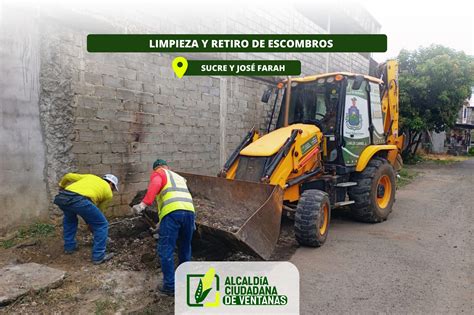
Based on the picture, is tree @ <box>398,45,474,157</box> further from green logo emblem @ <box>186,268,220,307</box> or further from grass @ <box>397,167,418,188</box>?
green logo emblem @ <box>186,268,220,307</box>

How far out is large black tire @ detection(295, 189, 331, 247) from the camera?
4.91m

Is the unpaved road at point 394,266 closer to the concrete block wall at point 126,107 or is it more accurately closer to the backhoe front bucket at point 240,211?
the backhoe front bucket at point 240,211

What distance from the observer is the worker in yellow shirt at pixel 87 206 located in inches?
173

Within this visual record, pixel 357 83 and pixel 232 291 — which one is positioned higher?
pixel 357 83

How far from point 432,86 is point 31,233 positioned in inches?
659

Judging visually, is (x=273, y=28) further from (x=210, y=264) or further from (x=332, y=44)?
(x=210, y=264)

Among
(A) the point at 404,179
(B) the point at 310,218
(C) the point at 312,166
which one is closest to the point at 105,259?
(B) the point at 310,218

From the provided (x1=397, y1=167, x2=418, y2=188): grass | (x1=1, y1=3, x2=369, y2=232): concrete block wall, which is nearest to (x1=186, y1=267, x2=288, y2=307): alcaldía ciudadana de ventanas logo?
(x1=1, y1=3, x2=369, y2=232): concrete block wall

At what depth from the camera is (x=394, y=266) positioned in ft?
15.0

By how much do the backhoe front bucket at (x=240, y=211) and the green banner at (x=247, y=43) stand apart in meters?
1.81

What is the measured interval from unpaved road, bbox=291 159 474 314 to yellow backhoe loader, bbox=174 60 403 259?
432mm

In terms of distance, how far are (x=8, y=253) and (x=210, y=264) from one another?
254 centimetres

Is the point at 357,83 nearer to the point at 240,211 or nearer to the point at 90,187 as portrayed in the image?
the point at 240,211

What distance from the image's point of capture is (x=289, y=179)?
5422 mm
